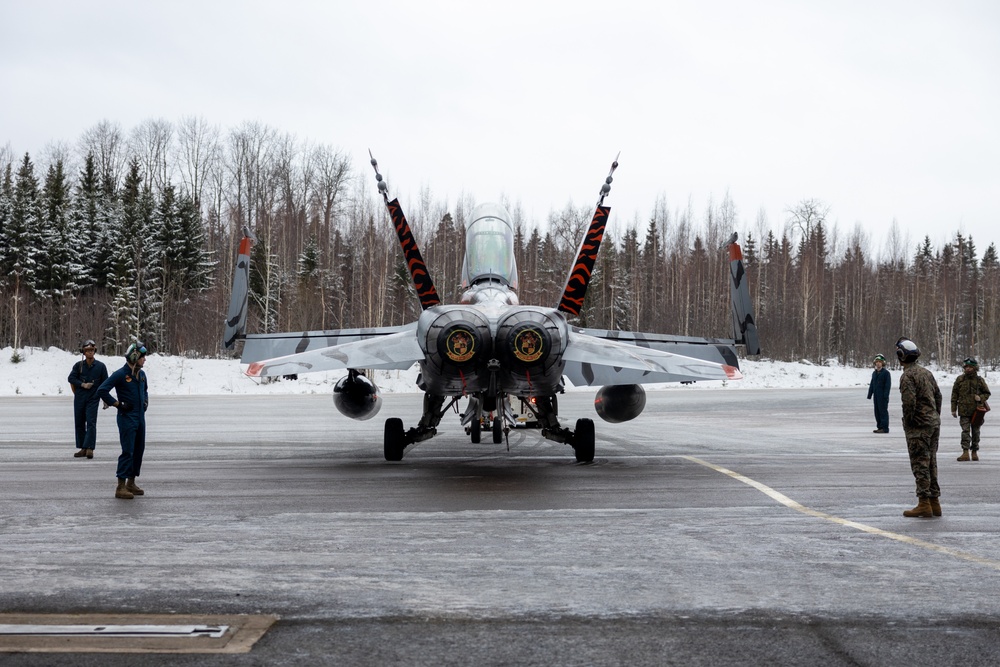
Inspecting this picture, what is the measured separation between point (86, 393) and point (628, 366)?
9102mm

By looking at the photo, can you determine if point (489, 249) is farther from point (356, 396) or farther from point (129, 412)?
point (129, 412)

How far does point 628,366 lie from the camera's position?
508 inches

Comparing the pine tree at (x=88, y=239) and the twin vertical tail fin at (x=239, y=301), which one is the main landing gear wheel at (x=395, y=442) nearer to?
the twin vertical tail fin at (x=239, y=301)

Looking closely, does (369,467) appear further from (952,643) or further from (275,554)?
(952,643)

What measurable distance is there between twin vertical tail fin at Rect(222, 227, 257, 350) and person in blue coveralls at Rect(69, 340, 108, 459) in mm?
2698

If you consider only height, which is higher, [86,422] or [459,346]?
[459,346]

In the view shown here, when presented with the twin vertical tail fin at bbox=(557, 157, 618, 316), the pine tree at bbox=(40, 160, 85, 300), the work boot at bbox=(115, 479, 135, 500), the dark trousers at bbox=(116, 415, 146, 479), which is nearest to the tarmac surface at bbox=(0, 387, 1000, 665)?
the work boot at bbox=(115, 479, 135, 500)

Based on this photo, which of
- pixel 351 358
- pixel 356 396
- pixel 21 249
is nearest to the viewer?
pixel 351 358

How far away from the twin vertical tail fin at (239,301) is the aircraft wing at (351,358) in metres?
1.54

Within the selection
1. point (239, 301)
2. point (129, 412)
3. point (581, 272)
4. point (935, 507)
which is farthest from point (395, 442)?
point (935, 507)

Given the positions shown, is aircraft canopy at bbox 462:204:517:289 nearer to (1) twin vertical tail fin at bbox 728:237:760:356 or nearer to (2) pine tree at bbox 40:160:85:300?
(1) twin vertical tail fin at bbox 728:237:760:356

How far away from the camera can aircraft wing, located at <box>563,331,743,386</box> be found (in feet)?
41.4

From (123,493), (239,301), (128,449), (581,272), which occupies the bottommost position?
(123,493)

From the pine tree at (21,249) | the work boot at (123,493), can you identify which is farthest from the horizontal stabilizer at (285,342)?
the pine tree at (21,249)
